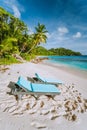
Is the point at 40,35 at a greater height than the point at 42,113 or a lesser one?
greater

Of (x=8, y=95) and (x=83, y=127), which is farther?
(x=8, y=95)

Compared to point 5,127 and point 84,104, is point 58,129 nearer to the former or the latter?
point 5,127

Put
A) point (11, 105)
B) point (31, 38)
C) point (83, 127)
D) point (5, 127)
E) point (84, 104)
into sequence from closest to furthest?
1. point (5, 127)
2. point (83, 127)
3. point (11, 105)
4. point (84, 104)
5. point (31, 38)

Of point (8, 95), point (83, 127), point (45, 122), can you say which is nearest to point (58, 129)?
point (45, 122)

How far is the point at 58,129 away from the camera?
3916 millimetres

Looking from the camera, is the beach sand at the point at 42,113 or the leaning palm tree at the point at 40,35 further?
the leaning palm tree at the point at 40,35

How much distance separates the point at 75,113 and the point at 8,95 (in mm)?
2962

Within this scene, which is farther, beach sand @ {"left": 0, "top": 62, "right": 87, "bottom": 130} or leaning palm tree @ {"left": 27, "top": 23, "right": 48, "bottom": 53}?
leaning palm tree @ {"left": 27, "top": 23, "right": 48, "bottom": 53}

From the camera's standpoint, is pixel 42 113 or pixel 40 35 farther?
pixel 40 35

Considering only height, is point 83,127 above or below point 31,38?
below

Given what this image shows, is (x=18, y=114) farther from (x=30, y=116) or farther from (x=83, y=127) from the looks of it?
(x=83, y=127)

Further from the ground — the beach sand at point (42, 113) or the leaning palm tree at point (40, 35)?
the leaning palm tree at point (40, 35)

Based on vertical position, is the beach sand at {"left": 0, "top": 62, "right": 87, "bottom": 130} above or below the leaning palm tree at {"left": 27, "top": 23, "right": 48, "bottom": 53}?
below

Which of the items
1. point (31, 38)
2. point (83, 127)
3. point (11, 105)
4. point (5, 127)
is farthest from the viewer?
point (31, 38)
